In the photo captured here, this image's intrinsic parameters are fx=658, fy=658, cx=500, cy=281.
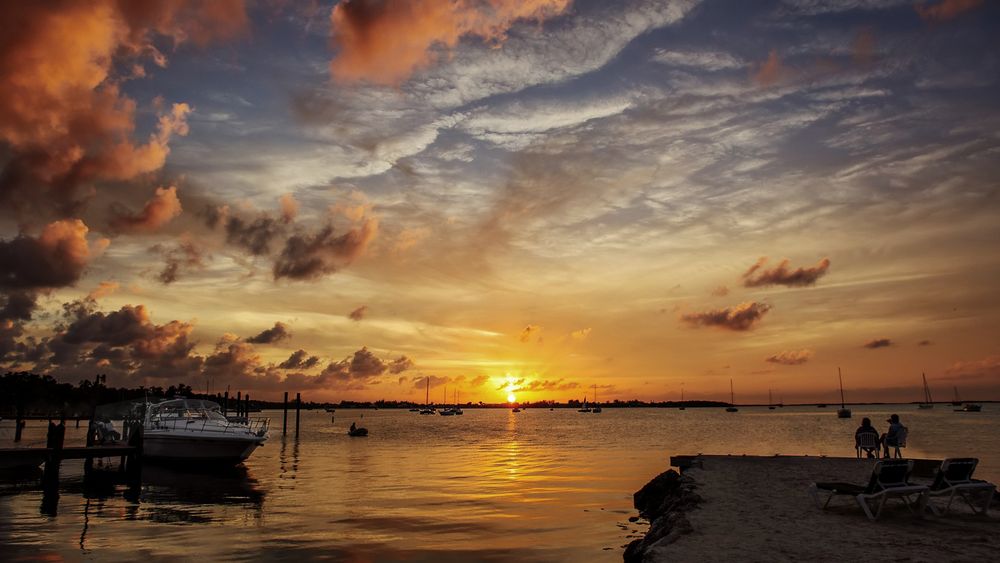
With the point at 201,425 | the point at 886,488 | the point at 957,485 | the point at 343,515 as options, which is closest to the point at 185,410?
the point at 201,425

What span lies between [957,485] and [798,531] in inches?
178

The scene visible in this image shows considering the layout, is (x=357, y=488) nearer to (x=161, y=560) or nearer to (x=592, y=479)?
(x=592, y=479)

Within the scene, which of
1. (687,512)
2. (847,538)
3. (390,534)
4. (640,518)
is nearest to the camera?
(847,538)

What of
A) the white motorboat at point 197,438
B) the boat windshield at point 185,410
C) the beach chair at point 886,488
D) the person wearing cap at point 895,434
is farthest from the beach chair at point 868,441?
the boat windshield at point 185,410

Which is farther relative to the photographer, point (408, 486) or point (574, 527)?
point (408, 486)

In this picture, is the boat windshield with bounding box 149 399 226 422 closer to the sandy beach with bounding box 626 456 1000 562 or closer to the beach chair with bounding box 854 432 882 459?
the sandy beach with bounding box 626 456 1000 562

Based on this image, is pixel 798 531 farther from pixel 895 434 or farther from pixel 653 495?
pixel 895 434

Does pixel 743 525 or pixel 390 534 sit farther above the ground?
pixel 743 525

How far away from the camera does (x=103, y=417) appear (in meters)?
43.3

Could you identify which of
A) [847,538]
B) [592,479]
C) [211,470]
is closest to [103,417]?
[211,470]

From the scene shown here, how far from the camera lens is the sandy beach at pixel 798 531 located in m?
10.2

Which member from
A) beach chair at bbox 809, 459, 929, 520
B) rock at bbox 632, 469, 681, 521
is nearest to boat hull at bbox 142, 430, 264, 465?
rock at bbox 632, 469, 681, 521

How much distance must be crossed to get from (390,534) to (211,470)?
22967mm

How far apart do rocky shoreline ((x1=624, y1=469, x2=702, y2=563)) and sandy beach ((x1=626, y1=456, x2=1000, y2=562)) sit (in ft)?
0.14
